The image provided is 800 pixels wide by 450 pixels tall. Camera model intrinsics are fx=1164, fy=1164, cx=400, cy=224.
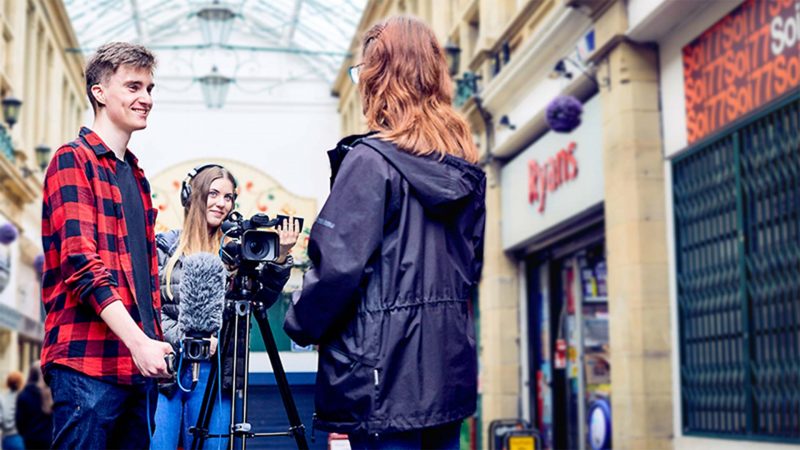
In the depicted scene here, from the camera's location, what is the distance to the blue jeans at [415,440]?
10.7ft

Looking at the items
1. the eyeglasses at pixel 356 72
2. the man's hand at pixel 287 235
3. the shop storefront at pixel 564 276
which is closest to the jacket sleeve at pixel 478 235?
the eyeglasses at pixel 356 72

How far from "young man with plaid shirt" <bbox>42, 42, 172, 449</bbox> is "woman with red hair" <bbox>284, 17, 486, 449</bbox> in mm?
481

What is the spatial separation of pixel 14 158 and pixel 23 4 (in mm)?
3569

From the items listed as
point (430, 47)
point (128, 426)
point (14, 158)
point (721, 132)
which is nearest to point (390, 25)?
point (430, 47)

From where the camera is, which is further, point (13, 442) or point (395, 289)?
point (13, 442)

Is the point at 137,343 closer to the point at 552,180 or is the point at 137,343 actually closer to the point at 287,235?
the point at 287,235

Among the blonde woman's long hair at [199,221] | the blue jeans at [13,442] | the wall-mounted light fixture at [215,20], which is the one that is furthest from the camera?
the wall-mounted light fixture at [215,20]

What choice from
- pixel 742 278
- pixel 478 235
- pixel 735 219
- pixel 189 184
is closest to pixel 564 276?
pixel 735 219

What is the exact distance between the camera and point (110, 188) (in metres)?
3.54

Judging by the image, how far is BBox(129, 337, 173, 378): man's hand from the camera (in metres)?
3.19

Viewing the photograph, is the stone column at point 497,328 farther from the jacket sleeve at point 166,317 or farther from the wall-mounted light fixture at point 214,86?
the jacket sleeve at point 166,317

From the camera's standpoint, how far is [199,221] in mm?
4820

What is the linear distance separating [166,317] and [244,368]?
0.74 meters

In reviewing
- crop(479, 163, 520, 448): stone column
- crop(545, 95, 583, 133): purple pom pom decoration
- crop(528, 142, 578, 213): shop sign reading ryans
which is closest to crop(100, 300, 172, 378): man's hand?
crop(545, 95, 583, 133): purple pom pom decoration
